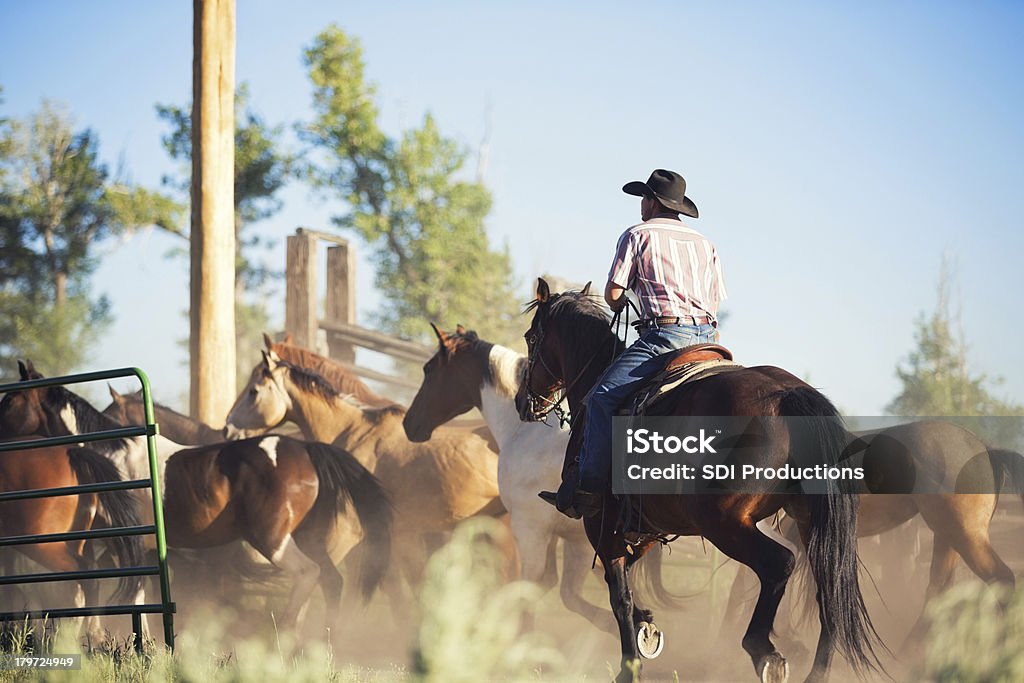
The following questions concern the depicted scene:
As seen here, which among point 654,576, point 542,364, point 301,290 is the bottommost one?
point 654,576

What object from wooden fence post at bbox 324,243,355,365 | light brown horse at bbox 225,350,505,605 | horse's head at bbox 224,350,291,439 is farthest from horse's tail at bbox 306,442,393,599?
wooden fence post at bbox 324,243,355,365

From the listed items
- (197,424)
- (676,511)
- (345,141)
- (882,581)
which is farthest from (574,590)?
(345,141)

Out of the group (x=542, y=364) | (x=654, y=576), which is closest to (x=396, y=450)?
(x=654, y=576)

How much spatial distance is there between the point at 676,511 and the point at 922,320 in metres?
30.2

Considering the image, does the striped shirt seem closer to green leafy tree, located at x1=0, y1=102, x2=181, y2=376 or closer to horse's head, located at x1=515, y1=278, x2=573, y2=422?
horse's head, located at x1=515, y1=278, x2=573, y2=422

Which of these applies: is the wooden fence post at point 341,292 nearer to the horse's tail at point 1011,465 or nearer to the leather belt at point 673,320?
the leather belt at point 673,320

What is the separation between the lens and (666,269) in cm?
572

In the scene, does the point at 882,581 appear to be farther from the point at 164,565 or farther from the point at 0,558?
the point at 0,558

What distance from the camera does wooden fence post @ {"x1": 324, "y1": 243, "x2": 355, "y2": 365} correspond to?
47.1ft

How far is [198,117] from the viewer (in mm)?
11820

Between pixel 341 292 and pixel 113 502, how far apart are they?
6.28 metres

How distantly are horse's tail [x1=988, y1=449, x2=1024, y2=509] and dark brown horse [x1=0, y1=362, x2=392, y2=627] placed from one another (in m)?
4.81

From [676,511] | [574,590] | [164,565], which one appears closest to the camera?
[676,511]

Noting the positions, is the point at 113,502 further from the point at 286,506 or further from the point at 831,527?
the point at 831,527
